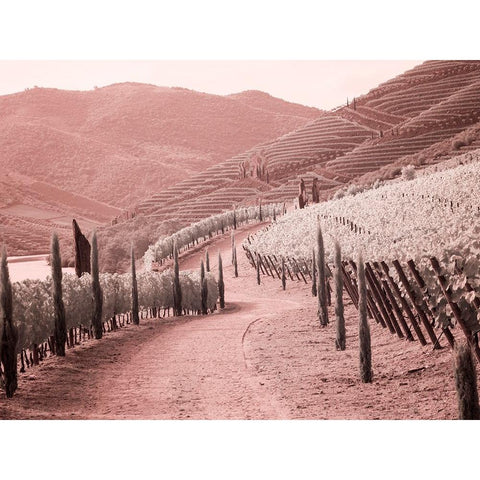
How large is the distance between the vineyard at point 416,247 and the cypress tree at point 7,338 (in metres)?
4.33

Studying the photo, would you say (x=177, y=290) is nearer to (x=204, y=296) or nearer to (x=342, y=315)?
(x=204, y=296)

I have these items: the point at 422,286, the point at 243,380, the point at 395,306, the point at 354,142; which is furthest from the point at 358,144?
the point at 243,380

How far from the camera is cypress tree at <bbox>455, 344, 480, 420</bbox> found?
668 centimetres

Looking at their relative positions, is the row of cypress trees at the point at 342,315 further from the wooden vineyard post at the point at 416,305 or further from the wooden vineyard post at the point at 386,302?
the wooden vineyard post at the point at 416,305

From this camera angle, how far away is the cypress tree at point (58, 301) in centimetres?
1064

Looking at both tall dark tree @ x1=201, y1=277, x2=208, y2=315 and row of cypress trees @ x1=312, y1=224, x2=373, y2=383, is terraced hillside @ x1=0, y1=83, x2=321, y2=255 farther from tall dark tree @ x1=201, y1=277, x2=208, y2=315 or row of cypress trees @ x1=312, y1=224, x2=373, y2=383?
tall dark tree @ x1=201, y1=277, x2=208, y2=315

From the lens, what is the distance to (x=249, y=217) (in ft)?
50.8

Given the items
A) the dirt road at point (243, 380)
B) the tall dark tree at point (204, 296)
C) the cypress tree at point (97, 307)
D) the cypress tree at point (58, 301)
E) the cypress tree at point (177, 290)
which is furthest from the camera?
the cypress tree at point (177, 290)

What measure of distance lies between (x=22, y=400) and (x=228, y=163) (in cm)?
573

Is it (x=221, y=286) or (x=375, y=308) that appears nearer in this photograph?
(x=375, y=308)

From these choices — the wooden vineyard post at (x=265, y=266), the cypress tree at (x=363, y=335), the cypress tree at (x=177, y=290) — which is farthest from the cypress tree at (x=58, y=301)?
the wooden vineyard post at (x=265, y=266)

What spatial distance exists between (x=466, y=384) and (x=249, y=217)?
8.86 meters

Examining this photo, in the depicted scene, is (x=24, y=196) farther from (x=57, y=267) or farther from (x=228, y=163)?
(x=228, y=163)

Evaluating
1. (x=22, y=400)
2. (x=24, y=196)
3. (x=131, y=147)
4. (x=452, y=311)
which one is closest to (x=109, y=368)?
(x=22, y=400)
